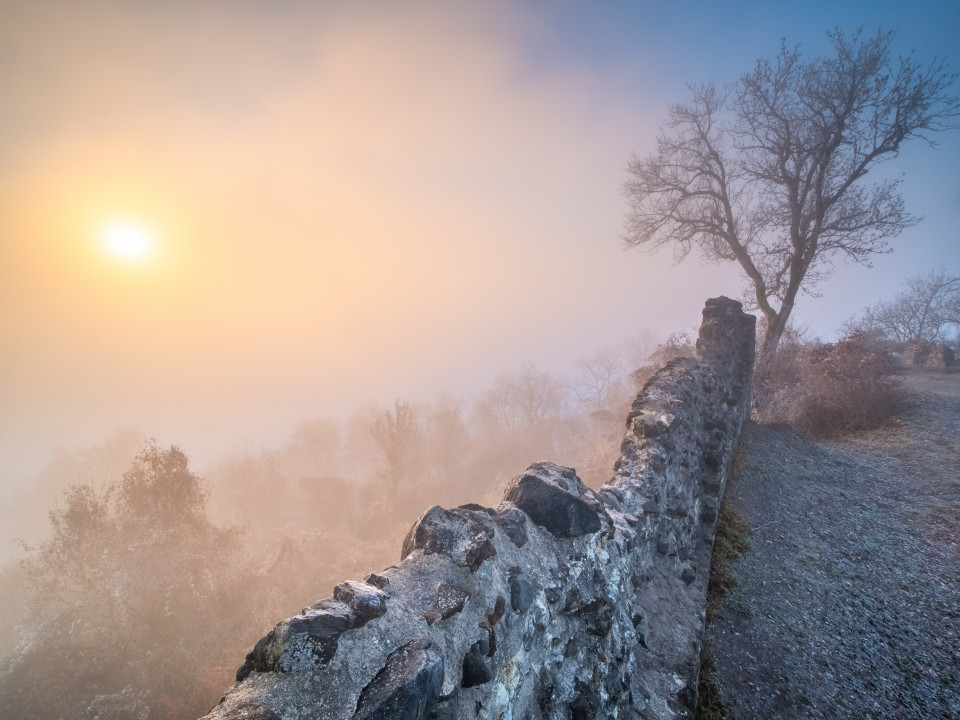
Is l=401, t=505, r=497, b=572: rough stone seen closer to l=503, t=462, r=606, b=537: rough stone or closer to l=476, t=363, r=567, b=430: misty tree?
l=503, t=462, r=606, b=537: rough stone

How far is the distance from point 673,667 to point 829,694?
1.78 m

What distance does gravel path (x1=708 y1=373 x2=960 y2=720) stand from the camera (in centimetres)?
509

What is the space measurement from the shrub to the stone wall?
8.20 meters

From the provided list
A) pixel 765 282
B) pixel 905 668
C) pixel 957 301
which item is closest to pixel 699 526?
pixel 905 668

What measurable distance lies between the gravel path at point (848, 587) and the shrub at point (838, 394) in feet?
4.34

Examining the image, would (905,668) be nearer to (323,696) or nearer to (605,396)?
(323,696)

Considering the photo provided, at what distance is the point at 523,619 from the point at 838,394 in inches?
586

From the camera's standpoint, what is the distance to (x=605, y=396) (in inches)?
2544

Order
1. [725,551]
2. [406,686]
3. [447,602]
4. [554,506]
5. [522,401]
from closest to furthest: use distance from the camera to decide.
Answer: [406,686]
[447,602]
[554,506]
[725,551]
[522,401]

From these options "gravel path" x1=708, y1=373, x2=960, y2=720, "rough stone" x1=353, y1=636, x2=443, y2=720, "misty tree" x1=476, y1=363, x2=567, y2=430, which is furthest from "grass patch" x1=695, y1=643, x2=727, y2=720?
"misty tree" x1=476, y1=363, x2=567, y2=430

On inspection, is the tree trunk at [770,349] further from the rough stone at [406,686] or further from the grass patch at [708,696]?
the rough stone at [406,686]

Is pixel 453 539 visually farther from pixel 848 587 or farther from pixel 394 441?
pixel 394 441

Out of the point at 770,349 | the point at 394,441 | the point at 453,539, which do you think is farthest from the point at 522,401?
the point at 453,539

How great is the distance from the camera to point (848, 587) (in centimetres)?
673
